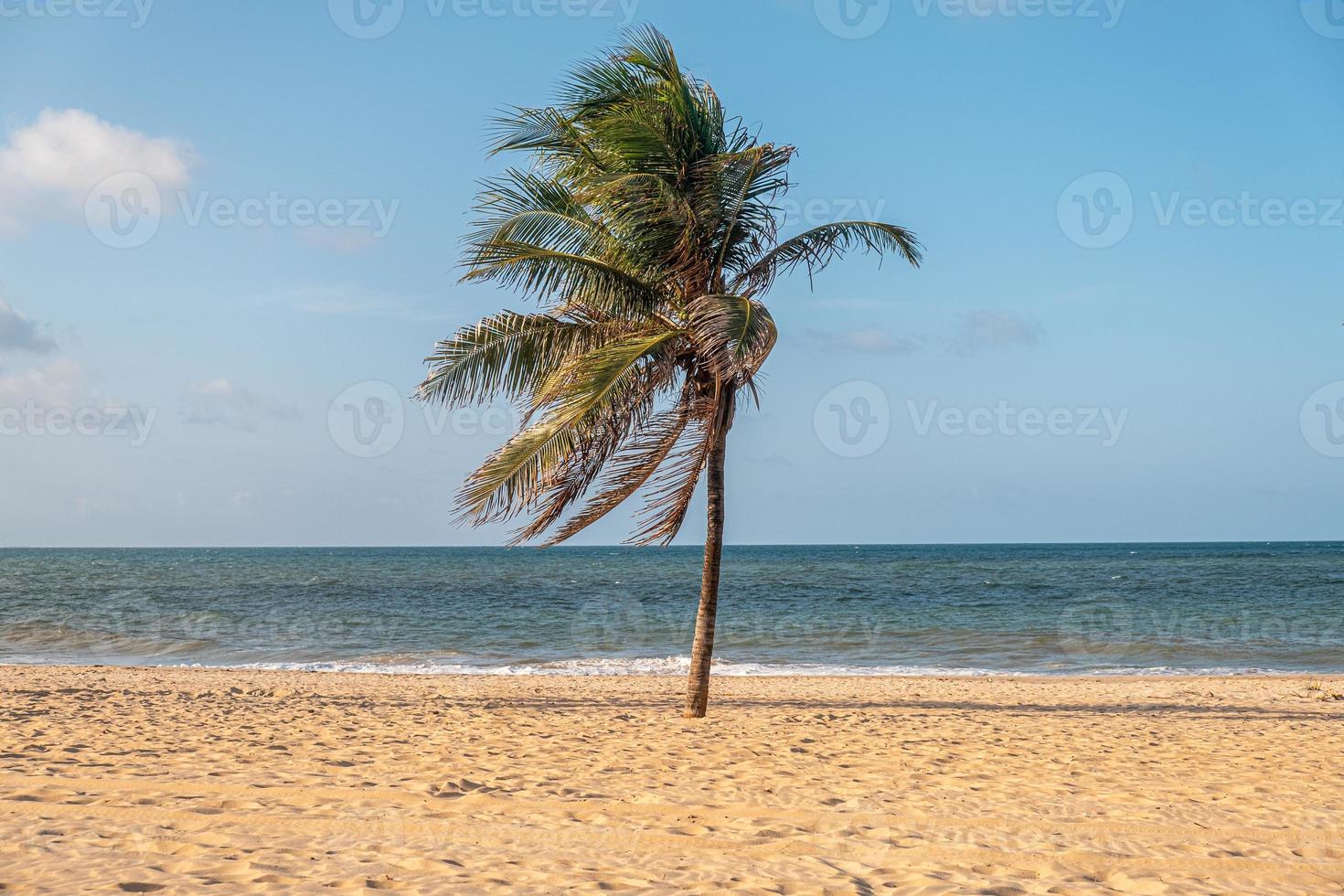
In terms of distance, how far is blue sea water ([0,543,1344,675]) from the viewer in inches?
848

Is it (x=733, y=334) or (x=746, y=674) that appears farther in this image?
(x=746, y=674)

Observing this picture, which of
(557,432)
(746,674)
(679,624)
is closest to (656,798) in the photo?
(557,432)

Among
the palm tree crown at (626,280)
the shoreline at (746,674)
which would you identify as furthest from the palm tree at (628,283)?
the shoreline at (746,674)

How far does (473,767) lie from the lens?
26.2ft

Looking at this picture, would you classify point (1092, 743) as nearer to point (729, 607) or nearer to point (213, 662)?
point (213, 662)

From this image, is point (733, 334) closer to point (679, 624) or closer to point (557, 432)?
point (557, 432)

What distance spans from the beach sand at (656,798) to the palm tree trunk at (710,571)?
41cm

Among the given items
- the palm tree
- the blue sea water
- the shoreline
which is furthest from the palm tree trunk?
the blue sea water

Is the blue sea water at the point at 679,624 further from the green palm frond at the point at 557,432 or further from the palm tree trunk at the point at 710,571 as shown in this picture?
the green palm frond at the point at 557,432

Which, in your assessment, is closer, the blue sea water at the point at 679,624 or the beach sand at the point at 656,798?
the beach sand at the point at 656,798

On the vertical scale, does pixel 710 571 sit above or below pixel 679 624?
above

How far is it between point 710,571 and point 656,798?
400cm

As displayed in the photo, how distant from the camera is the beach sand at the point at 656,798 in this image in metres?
5.14

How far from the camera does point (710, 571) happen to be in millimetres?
10711
